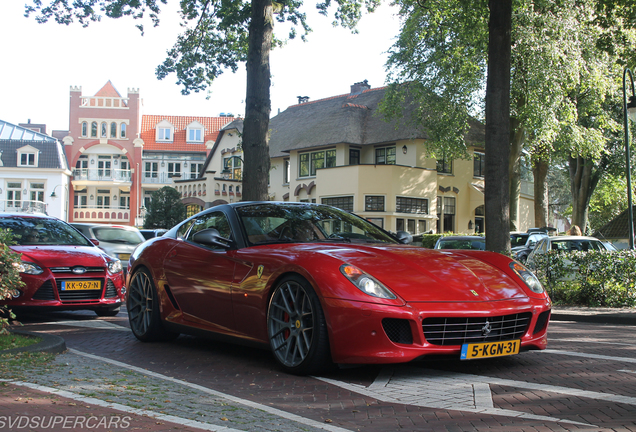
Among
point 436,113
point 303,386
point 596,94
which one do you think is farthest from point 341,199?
point 303,386

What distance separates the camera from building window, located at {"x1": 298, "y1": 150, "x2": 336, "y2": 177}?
4191 centimetres

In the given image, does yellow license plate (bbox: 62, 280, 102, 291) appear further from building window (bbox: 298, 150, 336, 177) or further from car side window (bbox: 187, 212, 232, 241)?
building window (bbox: 298, 150, 336, 177)

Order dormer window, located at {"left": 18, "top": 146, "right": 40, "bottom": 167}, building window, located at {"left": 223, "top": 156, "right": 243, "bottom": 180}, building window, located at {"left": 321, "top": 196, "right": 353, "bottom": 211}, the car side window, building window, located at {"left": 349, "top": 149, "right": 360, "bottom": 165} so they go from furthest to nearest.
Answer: dormer window, located at {"left": 18, "top": 146, "right": 40, "bottom": 167}, building window, located at {"left": 223, "top": 156, "right": 243, "bottom": 180}, building window, located at {"left": 349, "top": 149, "right": 360, "bottom": 165}, building window, located at {"left": 321, "top": 196, "right": 353, "bottom": 211}, the car side window

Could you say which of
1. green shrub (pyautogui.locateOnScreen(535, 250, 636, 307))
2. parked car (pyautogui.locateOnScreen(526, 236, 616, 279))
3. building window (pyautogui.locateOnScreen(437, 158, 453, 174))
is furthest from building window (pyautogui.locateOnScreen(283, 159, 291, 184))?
green shrub (pyautogui.locateOnScreen(535, 250, 636, 307))

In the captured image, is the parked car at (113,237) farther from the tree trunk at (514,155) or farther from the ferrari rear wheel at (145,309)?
the tree trunk at (514,155)

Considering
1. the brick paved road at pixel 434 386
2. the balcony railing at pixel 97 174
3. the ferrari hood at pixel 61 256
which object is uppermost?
the balcony railing at pixel 97 174

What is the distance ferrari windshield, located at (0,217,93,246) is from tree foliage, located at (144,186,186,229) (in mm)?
37526

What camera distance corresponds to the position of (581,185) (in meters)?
39.4

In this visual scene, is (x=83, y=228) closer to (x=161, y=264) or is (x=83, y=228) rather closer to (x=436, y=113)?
(x=161, y=264)

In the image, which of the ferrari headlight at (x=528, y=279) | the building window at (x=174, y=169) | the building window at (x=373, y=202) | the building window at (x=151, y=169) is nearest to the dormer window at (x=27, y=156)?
the building window at (x=151, y=169)

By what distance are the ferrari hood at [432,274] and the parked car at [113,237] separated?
1251 cm

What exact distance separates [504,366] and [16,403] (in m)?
3.79

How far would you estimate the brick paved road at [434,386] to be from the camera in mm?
3766

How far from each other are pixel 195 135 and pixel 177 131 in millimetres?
2139
